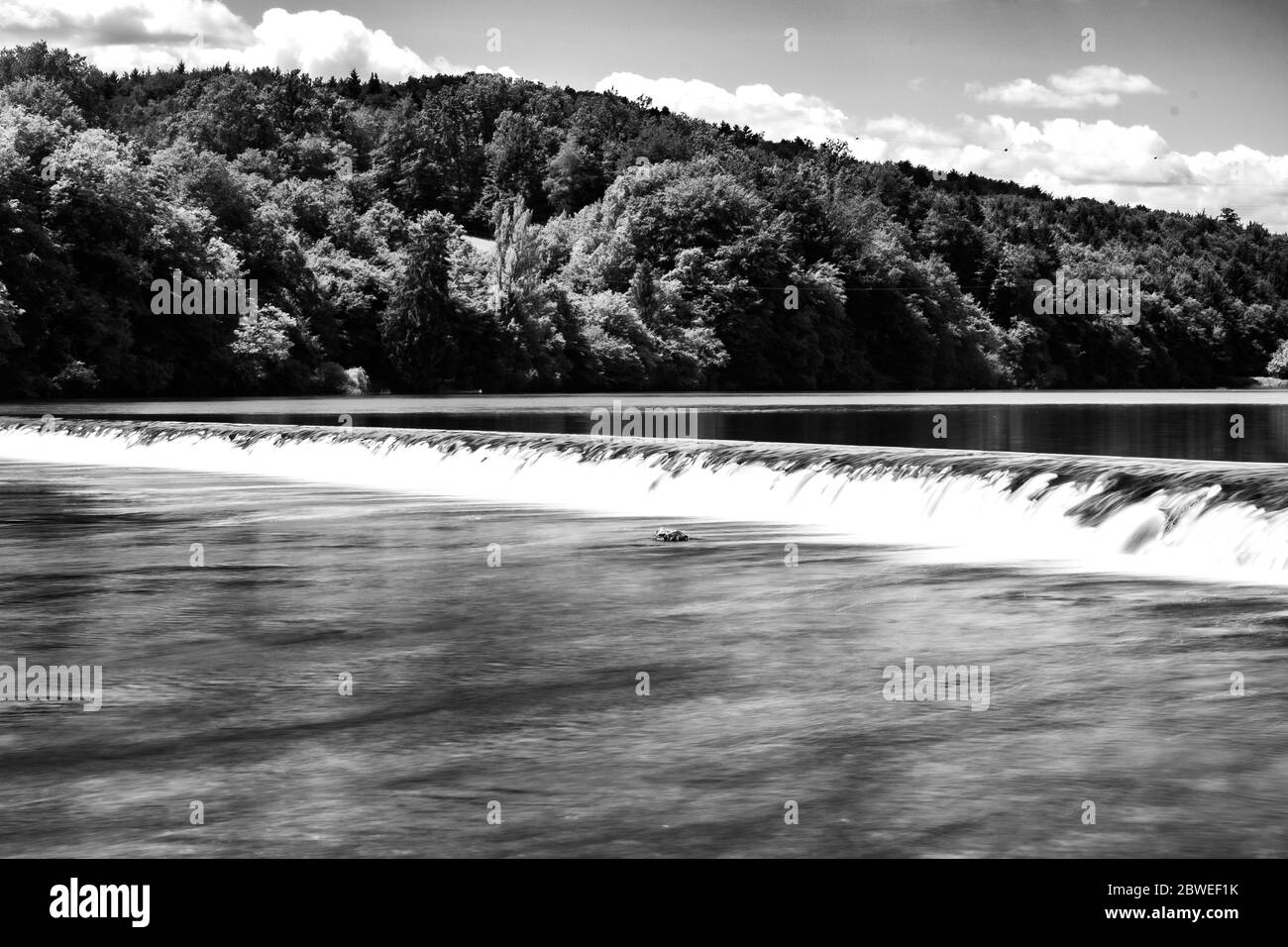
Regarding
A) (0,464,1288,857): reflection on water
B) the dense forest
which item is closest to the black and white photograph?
(0,464,1288,857): reflection on water

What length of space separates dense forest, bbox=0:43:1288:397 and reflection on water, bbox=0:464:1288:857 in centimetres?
5922

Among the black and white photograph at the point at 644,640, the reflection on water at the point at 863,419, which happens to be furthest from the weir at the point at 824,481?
the reflection on water at the point at 863,419

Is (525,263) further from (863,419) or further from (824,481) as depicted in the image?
(824,481)

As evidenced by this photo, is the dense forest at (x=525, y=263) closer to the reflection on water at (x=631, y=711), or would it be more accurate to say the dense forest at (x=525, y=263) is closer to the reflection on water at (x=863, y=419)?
the reflection on water at (x=863, y=419)

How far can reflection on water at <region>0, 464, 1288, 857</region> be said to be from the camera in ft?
29.4

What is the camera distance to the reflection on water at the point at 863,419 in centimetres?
4300

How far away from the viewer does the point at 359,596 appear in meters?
18.0

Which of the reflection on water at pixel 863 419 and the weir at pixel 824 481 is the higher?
the reflection on water at pixel 863 419

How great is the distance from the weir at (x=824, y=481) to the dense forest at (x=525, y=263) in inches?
1417

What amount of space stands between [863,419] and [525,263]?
4762 cm

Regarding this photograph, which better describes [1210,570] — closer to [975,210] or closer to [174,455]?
[174,455]

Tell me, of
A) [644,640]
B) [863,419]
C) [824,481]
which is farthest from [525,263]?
[644,640]

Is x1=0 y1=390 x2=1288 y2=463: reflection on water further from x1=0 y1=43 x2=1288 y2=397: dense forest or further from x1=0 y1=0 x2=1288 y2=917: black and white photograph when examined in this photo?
x1=0 y1=43 x2=1288 y2=397: dense forest

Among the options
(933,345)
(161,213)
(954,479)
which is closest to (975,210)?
(933,345)
